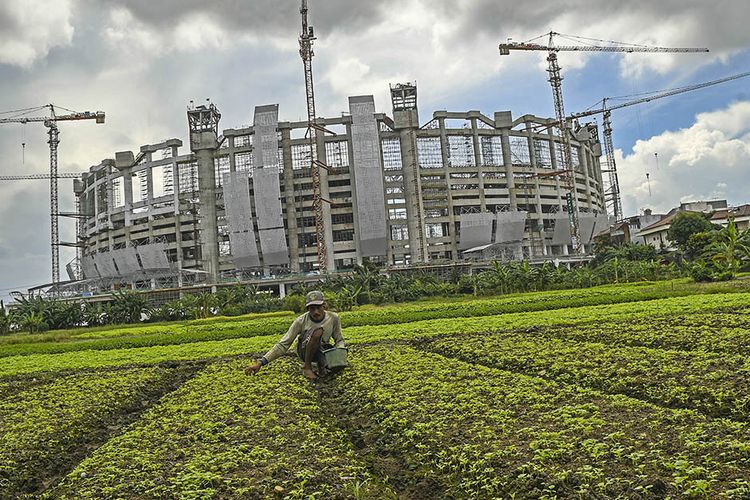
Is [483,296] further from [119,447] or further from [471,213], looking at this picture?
[471,213]

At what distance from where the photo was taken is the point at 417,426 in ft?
22.9

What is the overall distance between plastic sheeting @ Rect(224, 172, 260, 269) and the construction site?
0.15m

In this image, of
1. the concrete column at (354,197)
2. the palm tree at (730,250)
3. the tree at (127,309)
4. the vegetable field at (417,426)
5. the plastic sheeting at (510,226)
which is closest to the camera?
the vegetable field at (417,426)

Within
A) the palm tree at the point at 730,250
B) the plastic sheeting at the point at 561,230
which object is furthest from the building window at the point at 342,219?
the palm tree at the point at 730,250

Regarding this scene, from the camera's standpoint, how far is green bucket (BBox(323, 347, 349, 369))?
1144cm

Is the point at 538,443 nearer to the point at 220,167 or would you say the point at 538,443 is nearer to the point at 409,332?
the point at 409,332

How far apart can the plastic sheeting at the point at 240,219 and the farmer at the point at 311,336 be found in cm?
7495

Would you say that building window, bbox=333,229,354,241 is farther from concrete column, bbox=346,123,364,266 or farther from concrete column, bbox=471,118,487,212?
concrete column, bbox=471,118,487,212

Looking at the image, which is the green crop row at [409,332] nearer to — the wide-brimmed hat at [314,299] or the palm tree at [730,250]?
the wide-brimmed hat at [314,299]

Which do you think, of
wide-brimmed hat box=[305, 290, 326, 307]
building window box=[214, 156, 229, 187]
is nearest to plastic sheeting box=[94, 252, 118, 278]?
building window box=[214, 156, 229, 187]

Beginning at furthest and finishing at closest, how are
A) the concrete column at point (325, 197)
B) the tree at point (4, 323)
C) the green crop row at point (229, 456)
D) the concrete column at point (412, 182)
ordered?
1. the concrete column at point (325, 197)
2. the concrete column at point (412, 182)
3. the tree at point (4, 323)
4. the green crop row at point (229, 456)

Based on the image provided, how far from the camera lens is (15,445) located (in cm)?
746

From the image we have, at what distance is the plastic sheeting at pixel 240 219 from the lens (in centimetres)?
8481

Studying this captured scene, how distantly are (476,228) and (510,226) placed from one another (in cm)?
522
